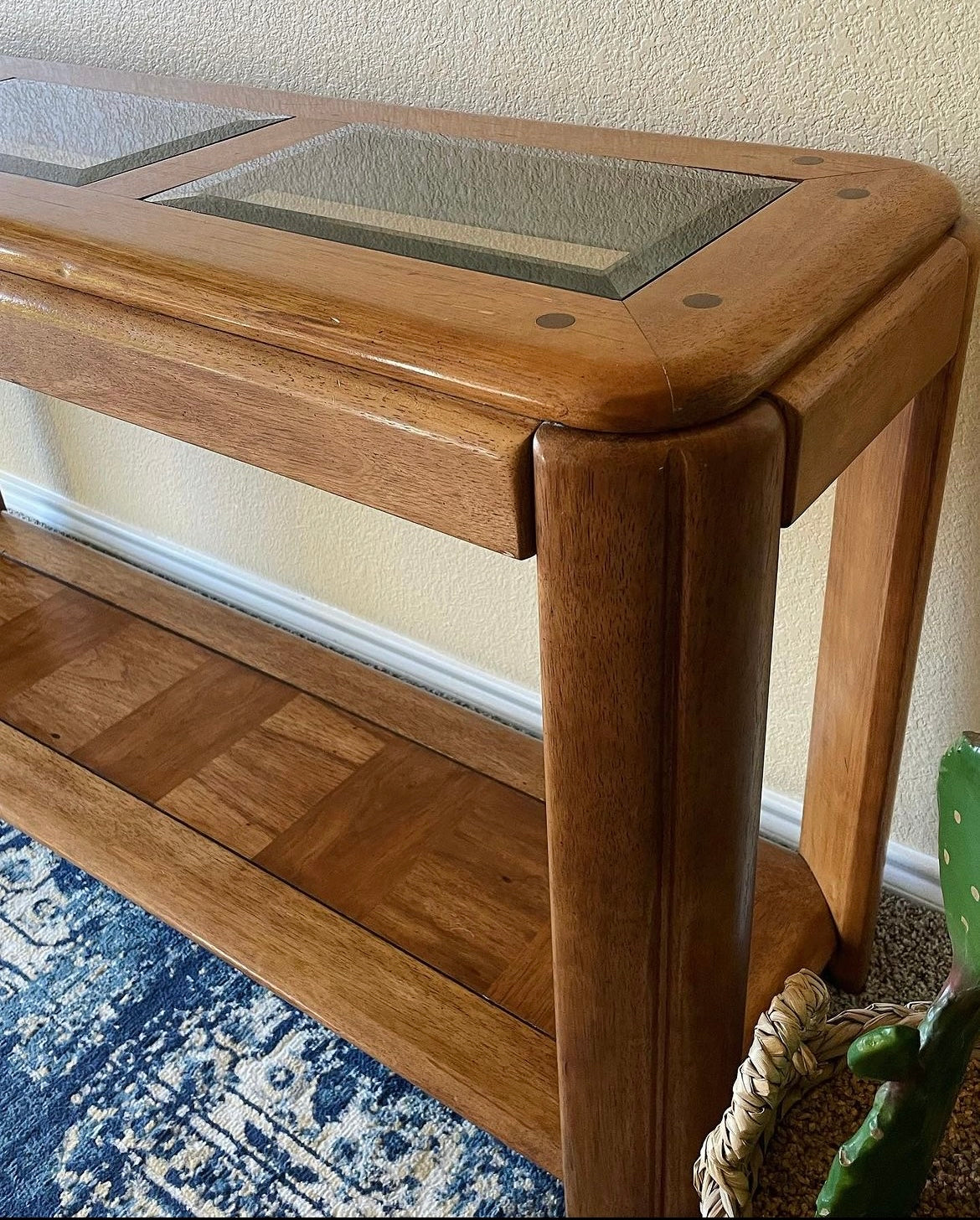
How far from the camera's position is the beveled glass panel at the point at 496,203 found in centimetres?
62

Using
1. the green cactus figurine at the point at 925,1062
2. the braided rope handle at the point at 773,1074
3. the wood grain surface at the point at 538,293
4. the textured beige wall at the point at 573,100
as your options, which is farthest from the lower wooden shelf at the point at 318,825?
the wood grain surface at the point at 538,293

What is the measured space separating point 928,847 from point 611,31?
0.73 m

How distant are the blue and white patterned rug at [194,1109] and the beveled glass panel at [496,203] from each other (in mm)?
665

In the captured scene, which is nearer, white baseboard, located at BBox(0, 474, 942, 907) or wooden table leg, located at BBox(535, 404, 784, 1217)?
wooden table leg, located at BBox(535, 404, 784, 1217)

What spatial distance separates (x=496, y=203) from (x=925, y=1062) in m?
0.51

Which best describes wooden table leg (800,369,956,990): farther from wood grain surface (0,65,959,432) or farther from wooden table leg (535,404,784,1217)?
wooden table leg (535,404,784,1217)

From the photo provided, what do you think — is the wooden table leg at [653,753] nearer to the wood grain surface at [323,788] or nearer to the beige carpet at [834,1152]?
the beige carpet at [834,1152]

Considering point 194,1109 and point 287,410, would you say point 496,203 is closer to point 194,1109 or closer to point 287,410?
point 287,410

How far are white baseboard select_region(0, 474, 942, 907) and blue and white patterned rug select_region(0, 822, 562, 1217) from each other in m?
0.41

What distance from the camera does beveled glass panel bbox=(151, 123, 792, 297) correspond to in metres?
0.62

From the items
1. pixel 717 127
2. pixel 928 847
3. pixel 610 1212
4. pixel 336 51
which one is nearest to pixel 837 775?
pixel 928 847

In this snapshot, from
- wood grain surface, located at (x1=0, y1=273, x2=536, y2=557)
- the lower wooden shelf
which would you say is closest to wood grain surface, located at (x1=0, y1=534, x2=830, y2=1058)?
the lower wooden shelf

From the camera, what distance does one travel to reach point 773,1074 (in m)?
0.57

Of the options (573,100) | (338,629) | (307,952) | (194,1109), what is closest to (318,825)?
(307,952)
